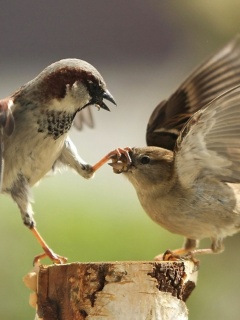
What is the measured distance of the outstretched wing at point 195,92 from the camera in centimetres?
334

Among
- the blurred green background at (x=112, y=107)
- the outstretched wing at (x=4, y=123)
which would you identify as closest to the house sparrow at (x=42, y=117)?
the outstretched wing at (x=4, y=123)

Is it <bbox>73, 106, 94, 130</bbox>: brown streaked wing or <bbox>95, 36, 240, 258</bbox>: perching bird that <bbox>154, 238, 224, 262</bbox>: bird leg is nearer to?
<bbox>95, 36, 240, 258</bbox>: perching bird

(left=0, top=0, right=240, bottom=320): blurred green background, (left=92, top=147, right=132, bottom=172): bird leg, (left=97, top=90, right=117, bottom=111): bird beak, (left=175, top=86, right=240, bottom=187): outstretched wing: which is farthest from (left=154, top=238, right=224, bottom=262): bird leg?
(left=0, top=0, right=240, bottom=320): blurred green background

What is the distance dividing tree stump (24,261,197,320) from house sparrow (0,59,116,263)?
14.0 inches

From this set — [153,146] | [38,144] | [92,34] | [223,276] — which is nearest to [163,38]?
[92,34]

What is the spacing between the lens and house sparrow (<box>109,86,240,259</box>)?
9.68ft

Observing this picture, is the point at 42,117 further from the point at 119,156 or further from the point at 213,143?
the point at 213,143

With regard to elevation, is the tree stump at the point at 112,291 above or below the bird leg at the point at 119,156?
below

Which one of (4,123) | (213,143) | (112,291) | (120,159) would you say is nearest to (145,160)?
(120,159)

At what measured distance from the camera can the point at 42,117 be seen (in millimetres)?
2928

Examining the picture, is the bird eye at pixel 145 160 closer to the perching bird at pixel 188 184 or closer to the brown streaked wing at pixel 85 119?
the perching bird at pixel 188 184

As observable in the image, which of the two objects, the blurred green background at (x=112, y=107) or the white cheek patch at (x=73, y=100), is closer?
the white cheek patch at (x=73, y=100)

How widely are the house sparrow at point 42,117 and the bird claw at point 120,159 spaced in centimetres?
19

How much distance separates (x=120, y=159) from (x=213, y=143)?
31cm
